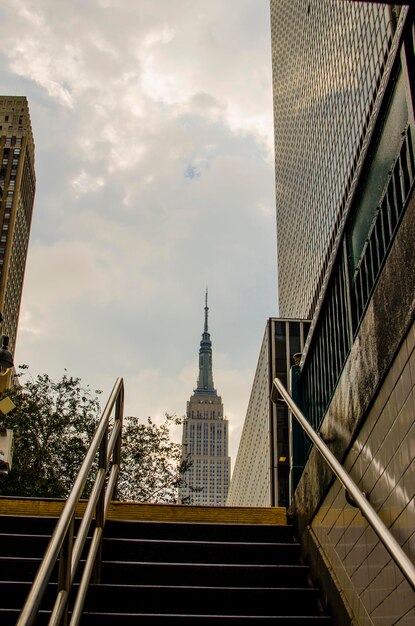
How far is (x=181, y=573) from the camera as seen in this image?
14.6 feet

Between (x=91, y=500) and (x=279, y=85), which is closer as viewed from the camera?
(x=91, y=500)

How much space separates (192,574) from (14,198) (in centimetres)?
9293

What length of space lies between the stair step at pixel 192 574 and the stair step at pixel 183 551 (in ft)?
0.85

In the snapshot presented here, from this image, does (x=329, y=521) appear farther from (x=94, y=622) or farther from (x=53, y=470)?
(x=53, y=470)

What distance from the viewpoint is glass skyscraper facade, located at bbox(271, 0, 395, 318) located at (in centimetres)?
5647

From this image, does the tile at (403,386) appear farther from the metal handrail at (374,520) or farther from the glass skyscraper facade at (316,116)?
the glass skyscraper facade at (316,116)

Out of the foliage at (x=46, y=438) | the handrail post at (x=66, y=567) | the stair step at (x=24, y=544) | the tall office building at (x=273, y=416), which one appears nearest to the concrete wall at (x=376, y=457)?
the handrail post at (x=66, y=567)

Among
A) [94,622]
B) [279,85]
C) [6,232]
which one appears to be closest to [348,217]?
[94,622]

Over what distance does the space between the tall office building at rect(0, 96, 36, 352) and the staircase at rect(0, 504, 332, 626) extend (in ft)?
271

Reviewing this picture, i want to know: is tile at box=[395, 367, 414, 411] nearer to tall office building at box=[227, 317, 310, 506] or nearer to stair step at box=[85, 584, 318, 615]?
stair step at box=[85, 584, 318, 615]

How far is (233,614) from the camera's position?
4117 mm

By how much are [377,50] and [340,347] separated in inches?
2107

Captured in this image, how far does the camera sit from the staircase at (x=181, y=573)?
3959 mm

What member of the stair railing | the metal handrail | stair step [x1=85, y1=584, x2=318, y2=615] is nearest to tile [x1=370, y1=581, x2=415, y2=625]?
the metal handrail
